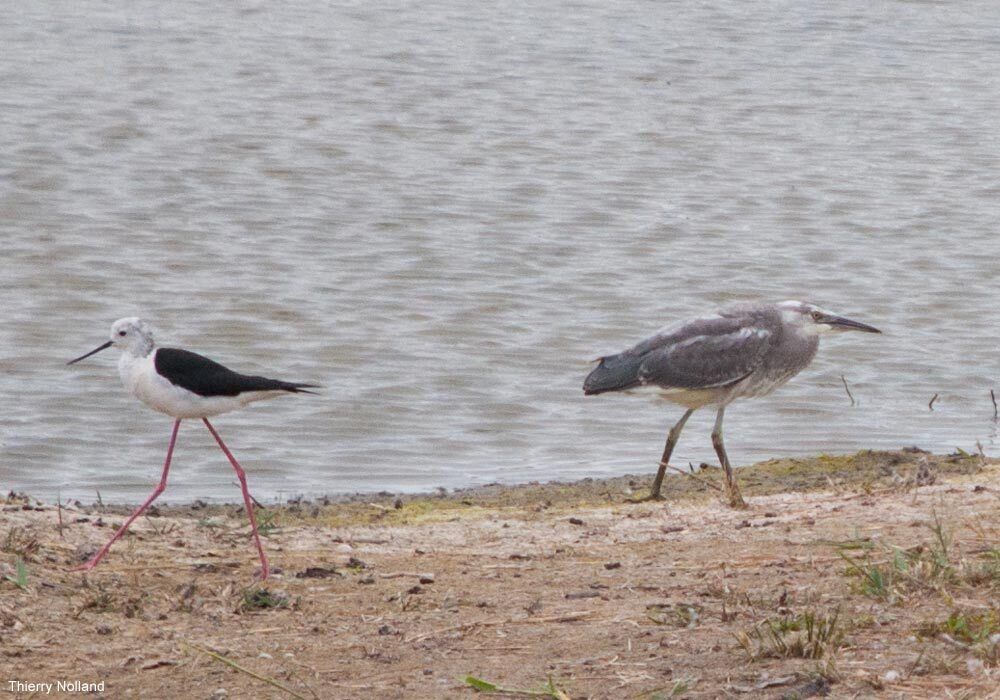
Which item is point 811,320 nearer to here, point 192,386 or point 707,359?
point 707,359

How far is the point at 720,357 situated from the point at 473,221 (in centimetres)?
600

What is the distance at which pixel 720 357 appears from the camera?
A: 29.6 ft

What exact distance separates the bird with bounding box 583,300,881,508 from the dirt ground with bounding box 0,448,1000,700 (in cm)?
118

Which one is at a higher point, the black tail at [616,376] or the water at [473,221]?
the black tail at [616,376]

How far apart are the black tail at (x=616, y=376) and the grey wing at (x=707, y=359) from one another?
48 mm

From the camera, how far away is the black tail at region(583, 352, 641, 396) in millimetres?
9188

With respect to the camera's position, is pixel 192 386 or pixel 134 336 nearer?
pixel 192 386

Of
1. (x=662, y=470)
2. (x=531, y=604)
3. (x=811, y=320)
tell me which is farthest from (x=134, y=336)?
(x=811, y=320)

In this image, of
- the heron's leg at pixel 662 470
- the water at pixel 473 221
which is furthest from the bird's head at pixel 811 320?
the water at pixel 473 221

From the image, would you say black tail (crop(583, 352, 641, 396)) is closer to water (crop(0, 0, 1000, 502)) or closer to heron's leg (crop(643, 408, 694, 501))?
heron's leg (crop(643, 408, 694, 501))

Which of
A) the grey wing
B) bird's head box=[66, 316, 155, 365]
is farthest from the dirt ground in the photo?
the grey wing

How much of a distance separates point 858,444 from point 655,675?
5.70 m

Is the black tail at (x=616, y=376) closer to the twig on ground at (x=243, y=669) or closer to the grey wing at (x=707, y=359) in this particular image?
the grey wing at (x=707, y=359)

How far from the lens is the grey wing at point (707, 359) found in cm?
901
